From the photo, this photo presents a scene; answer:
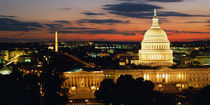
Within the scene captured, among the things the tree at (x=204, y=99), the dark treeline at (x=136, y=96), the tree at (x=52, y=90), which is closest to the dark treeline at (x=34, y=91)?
the tree at (x=52, y=90)

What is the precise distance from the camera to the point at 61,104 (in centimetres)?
7688

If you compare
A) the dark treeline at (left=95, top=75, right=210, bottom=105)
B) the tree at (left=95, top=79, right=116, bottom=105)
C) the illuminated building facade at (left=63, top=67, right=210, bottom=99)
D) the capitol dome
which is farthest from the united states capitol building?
the dark treeline at (left=95, top=75, right=210, bottom=105)

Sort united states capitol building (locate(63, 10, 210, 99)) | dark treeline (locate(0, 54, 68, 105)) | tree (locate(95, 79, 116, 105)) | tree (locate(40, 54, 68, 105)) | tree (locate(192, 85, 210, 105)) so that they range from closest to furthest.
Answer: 1. tree (locate(192, 85, 210, 105))
2. dark treeline (locate(0, 54, 68, 105))
3. tree (locate(40, 54, 68, 105))
4. tree (locate(95, 79, 116, 105))
5. united states capitol building (locate(63, 10, 210, 99))

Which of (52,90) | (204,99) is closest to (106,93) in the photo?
(52,90)

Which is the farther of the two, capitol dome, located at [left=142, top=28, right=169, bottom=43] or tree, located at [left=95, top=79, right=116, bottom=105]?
capitol dome, located at [left=142, top=28, right=169, bottom=43]

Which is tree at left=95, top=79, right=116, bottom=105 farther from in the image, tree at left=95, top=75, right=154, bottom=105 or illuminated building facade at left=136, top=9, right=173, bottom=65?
illuminated building facade at left=136, top=9, right=173, bottom=65

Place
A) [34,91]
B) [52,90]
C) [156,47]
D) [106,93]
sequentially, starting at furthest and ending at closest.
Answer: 1. [156,47]
2. [106,93]
3. [52,90]
4. [34,91]

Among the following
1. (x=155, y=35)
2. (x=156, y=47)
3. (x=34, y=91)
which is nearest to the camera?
(x=34, y=91)

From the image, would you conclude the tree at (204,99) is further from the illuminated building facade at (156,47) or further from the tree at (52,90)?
the illuminated building facade at (156,47)

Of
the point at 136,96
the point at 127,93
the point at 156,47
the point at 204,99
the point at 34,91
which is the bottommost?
the point at 136,96

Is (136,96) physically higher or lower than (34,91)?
lower

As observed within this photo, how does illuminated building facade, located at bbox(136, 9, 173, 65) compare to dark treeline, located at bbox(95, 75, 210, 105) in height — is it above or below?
above

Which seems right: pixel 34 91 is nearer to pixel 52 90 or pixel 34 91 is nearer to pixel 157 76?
pixel 52 90

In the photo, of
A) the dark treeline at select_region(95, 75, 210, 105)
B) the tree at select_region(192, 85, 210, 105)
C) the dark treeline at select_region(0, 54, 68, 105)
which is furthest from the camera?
the dark treeline at select_region(95, 75, 210, 105)
